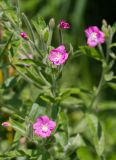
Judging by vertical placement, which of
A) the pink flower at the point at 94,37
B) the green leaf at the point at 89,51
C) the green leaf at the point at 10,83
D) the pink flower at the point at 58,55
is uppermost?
the pink flower at the point at 58,55

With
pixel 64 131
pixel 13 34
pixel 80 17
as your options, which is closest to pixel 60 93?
pixel 64 131

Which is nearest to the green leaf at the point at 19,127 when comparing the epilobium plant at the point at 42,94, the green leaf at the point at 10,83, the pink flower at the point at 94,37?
the epilobium plant at the point at 42,94

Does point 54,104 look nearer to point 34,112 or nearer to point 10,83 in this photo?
point 34,112

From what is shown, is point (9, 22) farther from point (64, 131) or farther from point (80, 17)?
point (80, 17)

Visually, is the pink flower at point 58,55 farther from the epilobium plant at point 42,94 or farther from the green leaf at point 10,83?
the green leaf at point 10,83

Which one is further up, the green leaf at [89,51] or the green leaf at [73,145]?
the green leaf at [89,51]
